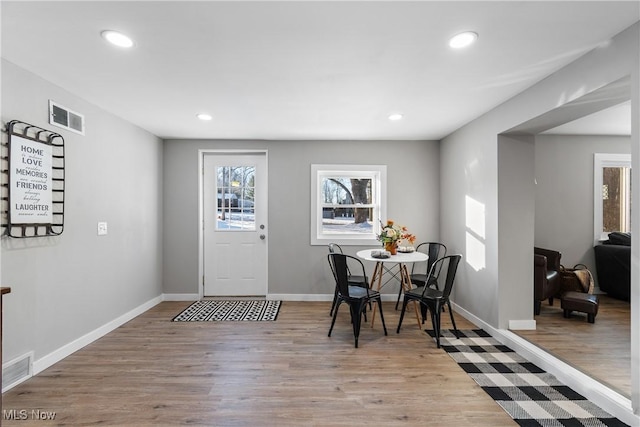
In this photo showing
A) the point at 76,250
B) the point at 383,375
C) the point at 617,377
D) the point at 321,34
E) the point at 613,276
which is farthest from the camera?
the point at 613,276

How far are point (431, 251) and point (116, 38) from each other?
13.2ft

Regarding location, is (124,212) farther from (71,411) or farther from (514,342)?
(514,342)

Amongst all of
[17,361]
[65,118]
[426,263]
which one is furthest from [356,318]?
[65,118]

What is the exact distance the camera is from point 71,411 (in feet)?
7.06

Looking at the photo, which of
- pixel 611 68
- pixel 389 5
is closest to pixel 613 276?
pixel 611 68

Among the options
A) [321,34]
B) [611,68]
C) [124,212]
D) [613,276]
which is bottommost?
[613,276]

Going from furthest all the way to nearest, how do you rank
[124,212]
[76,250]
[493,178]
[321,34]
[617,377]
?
[124,212] < [493,178] < [76,250] < [617,377] < [321,34]

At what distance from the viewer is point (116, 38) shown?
207cm

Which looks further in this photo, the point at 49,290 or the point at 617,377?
the point at 49,290

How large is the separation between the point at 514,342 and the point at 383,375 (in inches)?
55.1

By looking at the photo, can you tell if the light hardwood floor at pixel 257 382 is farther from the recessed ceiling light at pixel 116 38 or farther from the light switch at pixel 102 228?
the recessed ceiling light at pixel 116 38

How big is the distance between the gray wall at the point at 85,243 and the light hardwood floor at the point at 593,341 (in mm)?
4283

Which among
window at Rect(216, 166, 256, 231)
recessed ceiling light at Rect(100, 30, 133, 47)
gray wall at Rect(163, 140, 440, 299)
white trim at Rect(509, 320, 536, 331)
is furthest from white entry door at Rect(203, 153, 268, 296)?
white trim at Rect(509, 320, 536, 331)

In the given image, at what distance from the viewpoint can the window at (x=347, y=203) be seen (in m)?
4.95
